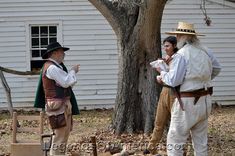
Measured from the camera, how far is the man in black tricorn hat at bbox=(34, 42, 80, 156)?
7.49 meters

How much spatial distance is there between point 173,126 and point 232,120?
778 cm

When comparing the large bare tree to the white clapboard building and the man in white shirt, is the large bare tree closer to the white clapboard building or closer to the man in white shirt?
the man in white shirt

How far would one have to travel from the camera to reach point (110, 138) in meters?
10.6

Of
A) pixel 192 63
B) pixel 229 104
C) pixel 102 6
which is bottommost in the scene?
pixel 229 104

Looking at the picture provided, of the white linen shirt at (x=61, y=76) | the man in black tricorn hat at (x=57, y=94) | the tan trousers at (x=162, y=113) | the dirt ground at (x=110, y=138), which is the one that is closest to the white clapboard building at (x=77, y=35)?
the dirt ground at (x=110, y=138)

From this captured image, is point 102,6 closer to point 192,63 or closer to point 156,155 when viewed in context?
point 156,155

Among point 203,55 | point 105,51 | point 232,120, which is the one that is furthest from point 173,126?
point 105,51

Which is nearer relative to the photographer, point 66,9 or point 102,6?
point 102,6

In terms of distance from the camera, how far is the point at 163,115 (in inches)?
339

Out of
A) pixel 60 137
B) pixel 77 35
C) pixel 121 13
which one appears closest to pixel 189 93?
pixel 60 137

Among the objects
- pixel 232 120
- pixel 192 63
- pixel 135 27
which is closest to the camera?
pixel 192 63

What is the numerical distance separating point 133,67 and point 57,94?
3.36m

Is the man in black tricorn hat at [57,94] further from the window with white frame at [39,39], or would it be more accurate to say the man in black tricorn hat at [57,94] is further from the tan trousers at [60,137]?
the window with white frame at [39,39]

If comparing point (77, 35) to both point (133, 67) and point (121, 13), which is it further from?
point (133, 67)
